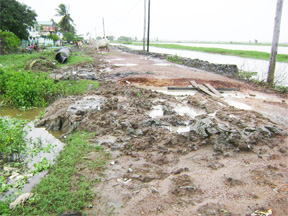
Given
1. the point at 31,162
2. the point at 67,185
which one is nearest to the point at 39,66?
the point at 31,162

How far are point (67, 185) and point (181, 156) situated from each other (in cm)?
211

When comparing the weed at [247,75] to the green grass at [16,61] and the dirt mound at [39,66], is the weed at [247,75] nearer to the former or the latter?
the dirt mound at [39,66]

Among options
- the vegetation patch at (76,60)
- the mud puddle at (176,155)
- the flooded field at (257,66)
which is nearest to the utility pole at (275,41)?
the flooded field at (257,66)

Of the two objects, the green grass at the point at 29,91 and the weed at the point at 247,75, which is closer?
the green grass at the point at 29,91

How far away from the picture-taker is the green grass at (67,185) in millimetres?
3004

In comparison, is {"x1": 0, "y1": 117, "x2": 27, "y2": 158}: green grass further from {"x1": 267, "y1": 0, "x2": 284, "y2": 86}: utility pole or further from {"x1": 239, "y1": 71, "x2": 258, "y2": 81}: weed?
{"x1": 239, "y1": 71, "x2": 258, "y2": 81}: weed

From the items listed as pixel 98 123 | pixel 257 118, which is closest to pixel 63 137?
pixel 98 123

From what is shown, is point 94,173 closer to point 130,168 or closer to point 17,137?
point 130,168

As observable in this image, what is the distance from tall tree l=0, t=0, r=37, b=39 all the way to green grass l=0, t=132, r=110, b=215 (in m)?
26.8

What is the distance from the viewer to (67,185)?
345cm

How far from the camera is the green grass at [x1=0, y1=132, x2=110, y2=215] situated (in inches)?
118

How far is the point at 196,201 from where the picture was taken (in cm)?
309

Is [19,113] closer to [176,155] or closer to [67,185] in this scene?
[67,185]

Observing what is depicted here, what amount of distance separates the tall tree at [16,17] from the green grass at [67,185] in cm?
2683
